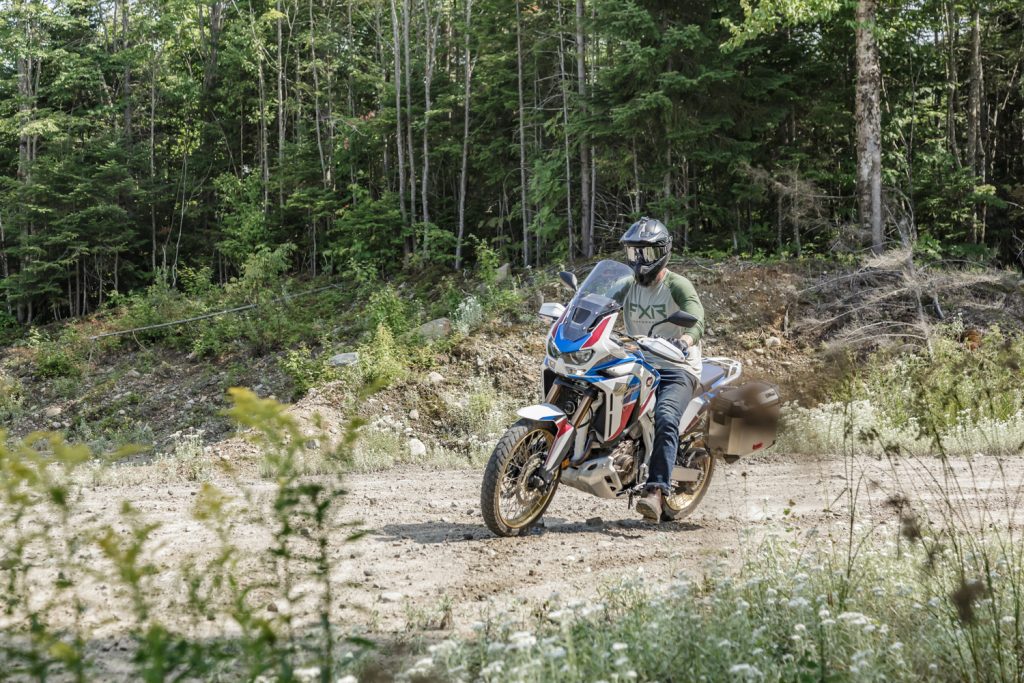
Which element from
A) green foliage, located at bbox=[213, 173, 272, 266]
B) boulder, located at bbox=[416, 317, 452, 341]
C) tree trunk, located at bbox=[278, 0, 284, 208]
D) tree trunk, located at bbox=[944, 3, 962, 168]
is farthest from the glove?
tree trunk, located at bbox=[278, 0, 284, 208]

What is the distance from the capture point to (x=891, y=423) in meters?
9.44

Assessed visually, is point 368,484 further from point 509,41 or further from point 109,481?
point 509,41

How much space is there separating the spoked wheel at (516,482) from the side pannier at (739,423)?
1304 mm

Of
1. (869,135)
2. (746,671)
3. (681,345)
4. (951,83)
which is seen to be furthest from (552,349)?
(951,83)

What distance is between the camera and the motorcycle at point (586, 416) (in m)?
5.66

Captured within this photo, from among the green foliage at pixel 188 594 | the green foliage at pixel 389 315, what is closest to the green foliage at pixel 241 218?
the green foliage at pixel 389 315

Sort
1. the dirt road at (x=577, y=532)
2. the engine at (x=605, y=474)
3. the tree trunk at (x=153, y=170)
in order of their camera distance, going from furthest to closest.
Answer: the tree trunk at (x=153, y=170), the engine at (x=605, y=474), the dirt road at (x=577, y=532)

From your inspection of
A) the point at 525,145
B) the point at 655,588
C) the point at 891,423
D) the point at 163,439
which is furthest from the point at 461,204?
the point at 655,588

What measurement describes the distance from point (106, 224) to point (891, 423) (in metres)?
23.8

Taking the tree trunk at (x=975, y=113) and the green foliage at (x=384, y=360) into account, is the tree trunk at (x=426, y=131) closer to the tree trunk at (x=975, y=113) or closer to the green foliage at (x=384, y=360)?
the green foliage at (x=384, y=360)

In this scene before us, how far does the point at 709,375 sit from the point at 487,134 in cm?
1862

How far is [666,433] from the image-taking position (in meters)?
5.95

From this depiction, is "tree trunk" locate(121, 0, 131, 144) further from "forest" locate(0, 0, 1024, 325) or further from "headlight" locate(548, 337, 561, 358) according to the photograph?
"headlight" locate(548, 337, 561, 358)

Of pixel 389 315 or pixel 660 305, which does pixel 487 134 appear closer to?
pixel 389 315
